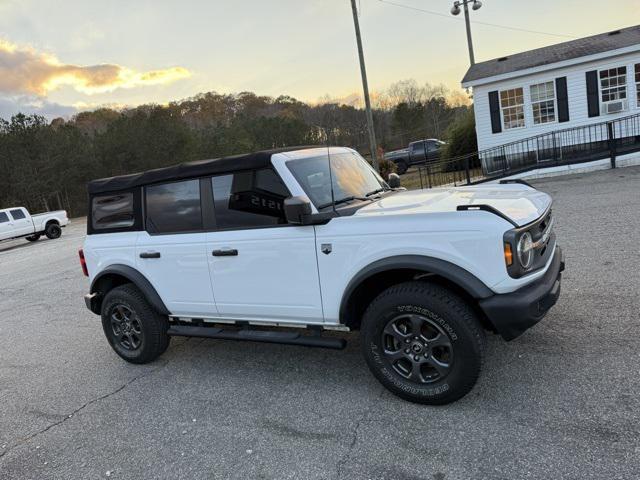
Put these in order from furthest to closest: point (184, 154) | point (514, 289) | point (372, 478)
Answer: point (184, 154) → point (514, 289) → point (372, 478)

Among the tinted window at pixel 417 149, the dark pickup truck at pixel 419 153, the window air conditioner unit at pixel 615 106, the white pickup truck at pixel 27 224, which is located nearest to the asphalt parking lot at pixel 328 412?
the window air conditioner unit at pixel 615 106

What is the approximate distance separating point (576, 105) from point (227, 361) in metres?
17.2

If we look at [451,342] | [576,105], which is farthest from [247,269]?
[576,105]

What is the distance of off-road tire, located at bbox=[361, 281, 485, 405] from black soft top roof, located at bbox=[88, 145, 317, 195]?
1.52 metres

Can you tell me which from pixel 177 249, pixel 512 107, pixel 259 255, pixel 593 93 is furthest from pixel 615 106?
pixel 177 249

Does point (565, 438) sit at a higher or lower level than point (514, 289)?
lower

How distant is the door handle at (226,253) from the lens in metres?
4.03

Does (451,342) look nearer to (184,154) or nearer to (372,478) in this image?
(372,478)

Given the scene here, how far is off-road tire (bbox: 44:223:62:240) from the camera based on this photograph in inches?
885

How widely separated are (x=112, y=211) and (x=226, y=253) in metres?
1.63

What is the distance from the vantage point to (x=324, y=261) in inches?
143

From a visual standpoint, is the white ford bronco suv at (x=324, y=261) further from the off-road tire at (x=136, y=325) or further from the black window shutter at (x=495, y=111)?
the black window shutter at (x=495, y=111)

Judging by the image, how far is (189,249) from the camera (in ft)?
14.1

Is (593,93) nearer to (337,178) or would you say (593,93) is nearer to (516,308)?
Result: (337,178)
